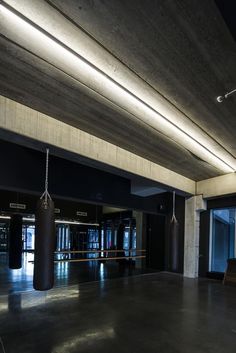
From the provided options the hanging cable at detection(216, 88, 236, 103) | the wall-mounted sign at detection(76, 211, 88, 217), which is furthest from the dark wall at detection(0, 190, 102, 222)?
the hanging cable at detection(216, 88, 236, 103)

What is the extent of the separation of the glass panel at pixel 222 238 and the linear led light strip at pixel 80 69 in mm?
5514

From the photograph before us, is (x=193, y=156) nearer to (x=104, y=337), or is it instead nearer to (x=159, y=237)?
(x=104, y=337)

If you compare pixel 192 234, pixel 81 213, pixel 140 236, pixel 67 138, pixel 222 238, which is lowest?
pixel 140 236

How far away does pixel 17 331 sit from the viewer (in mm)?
4266

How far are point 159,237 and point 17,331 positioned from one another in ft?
29.8

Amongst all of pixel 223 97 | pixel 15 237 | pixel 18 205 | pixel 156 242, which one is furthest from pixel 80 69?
pixel 156 242

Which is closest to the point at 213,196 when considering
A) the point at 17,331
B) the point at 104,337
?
the point at 104,337

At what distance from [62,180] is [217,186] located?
5.22m

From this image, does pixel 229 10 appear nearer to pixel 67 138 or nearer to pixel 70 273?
pixel 67 138

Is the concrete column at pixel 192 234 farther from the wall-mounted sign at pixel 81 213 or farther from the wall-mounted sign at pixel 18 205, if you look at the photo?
the wall-mounted sign at pixel 18 205

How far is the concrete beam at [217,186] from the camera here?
9.02 metres

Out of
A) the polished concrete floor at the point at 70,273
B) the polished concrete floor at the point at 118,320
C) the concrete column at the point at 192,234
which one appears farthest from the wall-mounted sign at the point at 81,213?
the concrete column at the point at 192,234

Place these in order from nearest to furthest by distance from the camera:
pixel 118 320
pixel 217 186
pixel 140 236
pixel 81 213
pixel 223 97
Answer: pixel 223 97 → pixel 118 320 → pixel 217 186 → pixel 81 213 → pixel 140 236

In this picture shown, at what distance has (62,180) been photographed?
24.7 feet
